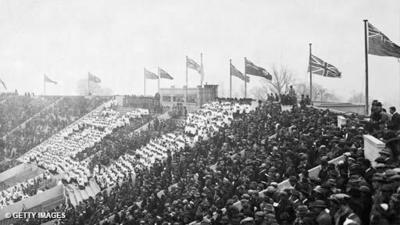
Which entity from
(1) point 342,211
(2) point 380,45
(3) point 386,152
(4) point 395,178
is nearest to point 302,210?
(1) point 342,211

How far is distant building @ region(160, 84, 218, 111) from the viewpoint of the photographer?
3838 centimetres

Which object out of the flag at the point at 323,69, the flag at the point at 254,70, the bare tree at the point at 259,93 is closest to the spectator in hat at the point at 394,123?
the flag at the point at 323,69

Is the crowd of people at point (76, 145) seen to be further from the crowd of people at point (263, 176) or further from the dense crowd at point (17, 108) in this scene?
the dense crowd at point (17, 108)

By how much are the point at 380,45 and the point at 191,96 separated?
26486 mm

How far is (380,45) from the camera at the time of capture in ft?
52.1

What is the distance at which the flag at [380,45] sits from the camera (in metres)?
15.6

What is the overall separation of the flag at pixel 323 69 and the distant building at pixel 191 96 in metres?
15.6

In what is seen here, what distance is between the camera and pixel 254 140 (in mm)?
16969

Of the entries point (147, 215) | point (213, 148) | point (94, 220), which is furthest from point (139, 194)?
point (147, 215)

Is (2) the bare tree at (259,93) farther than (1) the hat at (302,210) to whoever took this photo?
Yes

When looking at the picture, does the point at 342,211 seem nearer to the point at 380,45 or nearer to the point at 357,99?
the point at 380,45

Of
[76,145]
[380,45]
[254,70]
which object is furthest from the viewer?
[76,145]

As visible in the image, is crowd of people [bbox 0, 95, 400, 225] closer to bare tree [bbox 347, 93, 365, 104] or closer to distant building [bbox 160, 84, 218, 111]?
distant building [bbox 160, 84, 218, 111]

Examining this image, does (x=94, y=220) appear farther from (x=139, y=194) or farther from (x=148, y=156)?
(x=148, y=156)
